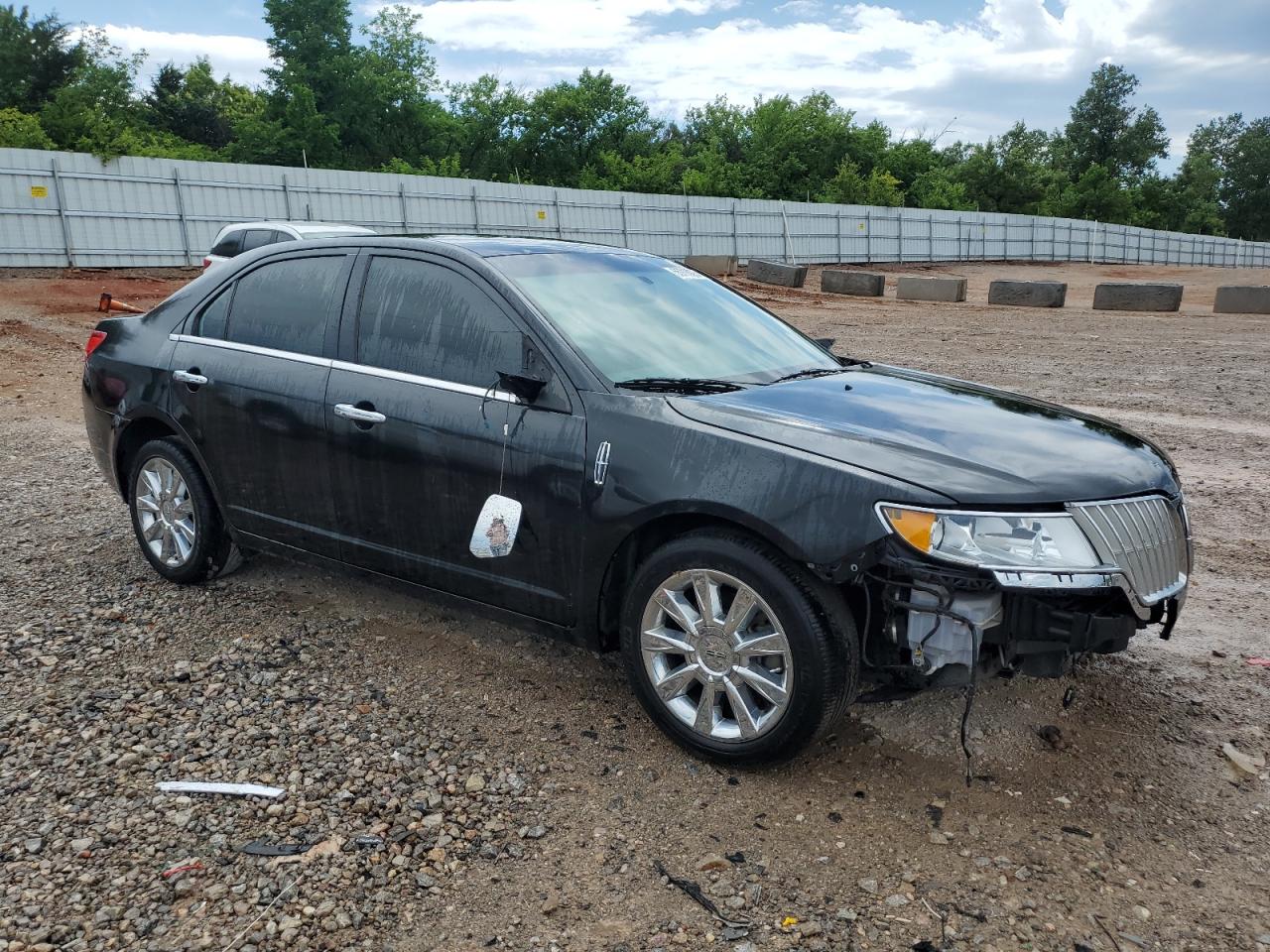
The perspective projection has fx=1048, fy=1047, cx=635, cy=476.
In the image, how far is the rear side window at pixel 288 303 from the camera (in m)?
4.54

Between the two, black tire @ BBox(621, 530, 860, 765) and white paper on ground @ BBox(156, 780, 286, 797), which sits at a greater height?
black tire @ BBox(621, 530, 860, 765)

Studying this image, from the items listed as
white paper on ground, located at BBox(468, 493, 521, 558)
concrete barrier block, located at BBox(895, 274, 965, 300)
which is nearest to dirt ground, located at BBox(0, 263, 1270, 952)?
white paper on ground, located at BBox(468, 493, 521, 558)

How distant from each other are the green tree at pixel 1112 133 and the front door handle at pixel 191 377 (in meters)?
Result: 102

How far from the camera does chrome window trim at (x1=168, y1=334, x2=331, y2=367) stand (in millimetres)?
4469

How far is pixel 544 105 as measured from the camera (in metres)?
56.7

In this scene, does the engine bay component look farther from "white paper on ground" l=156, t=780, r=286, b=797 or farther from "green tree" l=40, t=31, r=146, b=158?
"green tree" l=40, t=31, r=146, b=158

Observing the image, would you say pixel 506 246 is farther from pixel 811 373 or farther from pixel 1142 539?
pixel 1142 539

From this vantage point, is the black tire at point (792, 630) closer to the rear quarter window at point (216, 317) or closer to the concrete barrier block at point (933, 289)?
the rear quarter window at point (216, 317)

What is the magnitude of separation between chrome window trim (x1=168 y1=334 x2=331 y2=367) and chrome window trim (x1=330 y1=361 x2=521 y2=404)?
11cm

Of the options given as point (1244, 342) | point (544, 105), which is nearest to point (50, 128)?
point (544, 105)

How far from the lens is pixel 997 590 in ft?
10.0

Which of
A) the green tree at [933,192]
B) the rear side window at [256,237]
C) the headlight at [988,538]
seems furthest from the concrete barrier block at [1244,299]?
the green tree at [933,192]

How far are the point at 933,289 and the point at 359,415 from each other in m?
22.9

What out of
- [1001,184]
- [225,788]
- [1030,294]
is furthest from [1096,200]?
[225,788]
